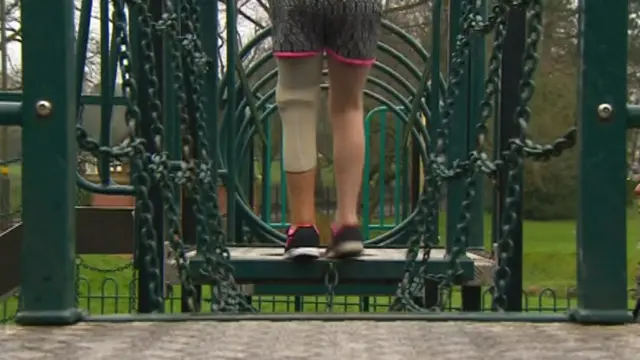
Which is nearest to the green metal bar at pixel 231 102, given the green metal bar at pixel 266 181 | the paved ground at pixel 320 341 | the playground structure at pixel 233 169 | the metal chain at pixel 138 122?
the playground structure at pixel 233 169

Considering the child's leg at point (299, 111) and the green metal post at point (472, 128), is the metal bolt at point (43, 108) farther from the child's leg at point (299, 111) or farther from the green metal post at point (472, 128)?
the green metal post at point (472, 128)

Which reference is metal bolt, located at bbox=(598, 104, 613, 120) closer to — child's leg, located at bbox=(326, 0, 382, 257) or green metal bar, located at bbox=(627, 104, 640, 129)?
green metal bar, located at bbox=(627, 104, 640, 129)

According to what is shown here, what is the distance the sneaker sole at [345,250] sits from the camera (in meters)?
1.79

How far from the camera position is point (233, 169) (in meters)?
2.30

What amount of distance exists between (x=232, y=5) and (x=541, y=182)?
5.32 meters

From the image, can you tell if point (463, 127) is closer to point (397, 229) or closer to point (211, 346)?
point (397, 229)

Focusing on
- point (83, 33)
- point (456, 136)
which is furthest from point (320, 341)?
point (83, 33)

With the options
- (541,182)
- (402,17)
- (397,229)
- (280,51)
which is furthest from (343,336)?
(541,182)

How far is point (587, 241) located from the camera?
932mm

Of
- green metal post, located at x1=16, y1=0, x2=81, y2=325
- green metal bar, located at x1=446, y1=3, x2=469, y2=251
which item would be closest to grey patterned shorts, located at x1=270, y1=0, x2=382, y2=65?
green metal bar, located at x1=446, y1=3, x2=469, y2=251

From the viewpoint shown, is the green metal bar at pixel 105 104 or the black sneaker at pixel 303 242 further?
the green metal bar at pixel 105 104

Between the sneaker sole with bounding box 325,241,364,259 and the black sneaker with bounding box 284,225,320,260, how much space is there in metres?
0.03

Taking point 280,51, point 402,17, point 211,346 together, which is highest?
point 402,17

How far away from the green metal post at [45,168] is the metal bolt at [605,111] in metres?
0.52
